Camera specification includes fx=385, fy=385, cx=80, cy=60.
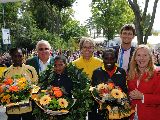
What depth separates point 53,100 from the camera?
5574 millimetres

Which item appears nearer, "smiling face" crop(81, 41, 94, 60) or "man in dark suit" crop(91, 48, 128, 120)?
"man in dark suit" crop(91, 48, 128, 120)

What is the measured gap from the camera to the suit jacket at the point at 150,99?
5253 millimetres

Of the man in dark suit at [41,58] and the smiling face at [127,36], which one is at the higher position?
the smiling face at [127,36]

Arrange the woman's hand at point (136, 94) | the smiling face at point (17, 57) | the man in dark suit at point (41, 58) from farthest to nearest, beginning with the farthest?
the man in dark suit at point (41, 58) → the smiling face at point (17, 57) → the woman's hand at point (136, 94)

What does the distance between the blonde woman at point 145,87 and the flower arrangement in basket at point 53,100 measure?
946mm

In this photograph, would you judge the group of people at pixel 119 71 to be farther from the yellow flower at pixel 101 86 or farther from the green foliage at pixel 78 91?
the yellow flower at pixel 101 86

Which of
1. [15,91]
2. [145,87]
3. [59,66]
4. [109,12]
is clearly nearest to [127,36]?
[59,66]

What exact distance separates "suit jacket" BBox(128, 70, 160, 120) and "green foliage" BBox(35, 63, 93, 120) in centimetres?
80

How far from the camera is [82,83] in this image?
597 centimetres

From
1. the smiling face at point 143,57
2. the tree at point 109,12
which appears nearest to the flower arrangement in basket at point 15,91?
the smiling face at point 143,57

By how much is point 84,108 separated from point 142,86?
3.19 ft

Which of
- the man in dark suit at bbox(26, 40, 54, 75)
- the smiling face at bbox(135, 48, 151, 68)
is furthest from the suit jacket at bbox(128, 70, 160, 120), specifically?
the man in dark suit at bbox(26, 40, 54, 75)

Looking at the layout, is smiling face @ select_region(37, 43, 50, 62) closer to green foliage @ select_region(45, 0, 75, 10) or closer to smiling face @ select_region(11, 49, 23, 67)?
smiling face @ select_region(11, 49, 23, 67)

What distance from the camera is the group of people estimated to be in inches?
209
